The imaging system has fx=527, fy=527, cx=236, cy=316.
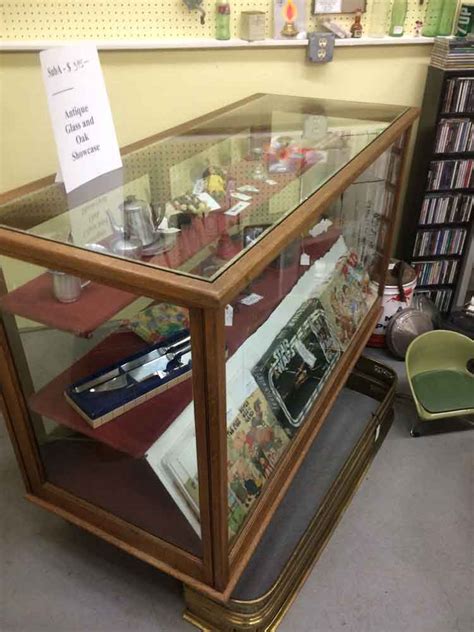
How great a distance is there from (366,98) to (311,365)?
4.71 feet

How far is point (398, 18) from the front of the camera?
7.10 feet

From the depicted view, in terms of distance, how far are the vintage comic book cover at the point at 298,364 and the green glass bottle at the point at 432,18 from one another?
143 centimetres

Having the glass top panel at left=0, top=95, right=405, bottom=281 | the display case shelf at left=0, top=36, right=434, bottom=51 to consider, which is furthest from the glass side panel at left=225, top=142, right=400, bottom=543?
the display case shelf at left=0, top=36, right=434, bottom=51

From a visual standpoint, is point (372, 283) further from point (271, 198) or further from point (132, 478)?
point (132, 478)

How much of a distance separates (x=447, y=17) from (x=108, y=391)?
2.10m

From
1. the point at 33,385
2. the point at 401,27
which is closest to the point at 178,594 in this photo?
the point at 33,385

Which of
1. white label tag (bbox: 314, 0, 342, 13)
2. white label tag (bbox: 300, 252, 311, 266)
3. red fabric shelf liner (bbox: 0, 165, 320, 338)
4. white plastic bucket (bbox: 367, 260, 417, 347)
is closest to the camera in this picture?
red fabric shelf liner (bbox: 0, 165, 320, 338)

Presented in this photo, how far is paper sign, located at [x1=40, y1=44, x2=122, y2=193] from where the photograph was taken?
0.98 meters

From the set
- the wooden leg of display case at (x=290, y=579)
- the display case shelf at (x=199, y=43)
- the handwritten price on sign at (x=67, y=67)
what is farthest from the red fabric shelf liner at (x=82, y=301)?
the display case shelf at (x=199, y=43)

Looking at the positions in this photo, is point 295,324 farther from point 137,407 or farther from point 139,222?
point 139,222

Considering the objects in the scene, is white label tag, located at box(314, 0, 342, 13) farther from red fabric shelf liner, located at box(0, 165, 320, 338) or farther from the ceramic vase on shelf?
red fabric shelf liner, located at box(0, 165, 320, 338)

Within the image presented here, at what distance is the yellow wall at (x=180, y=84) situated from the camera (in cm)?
201

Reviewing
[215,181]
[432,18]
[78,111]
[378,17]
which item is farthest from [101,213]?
[432,18]

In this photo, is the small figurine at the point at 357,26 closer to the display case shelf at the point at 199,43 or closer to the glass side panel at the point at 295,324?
the display case shelf at the point at 199,43
